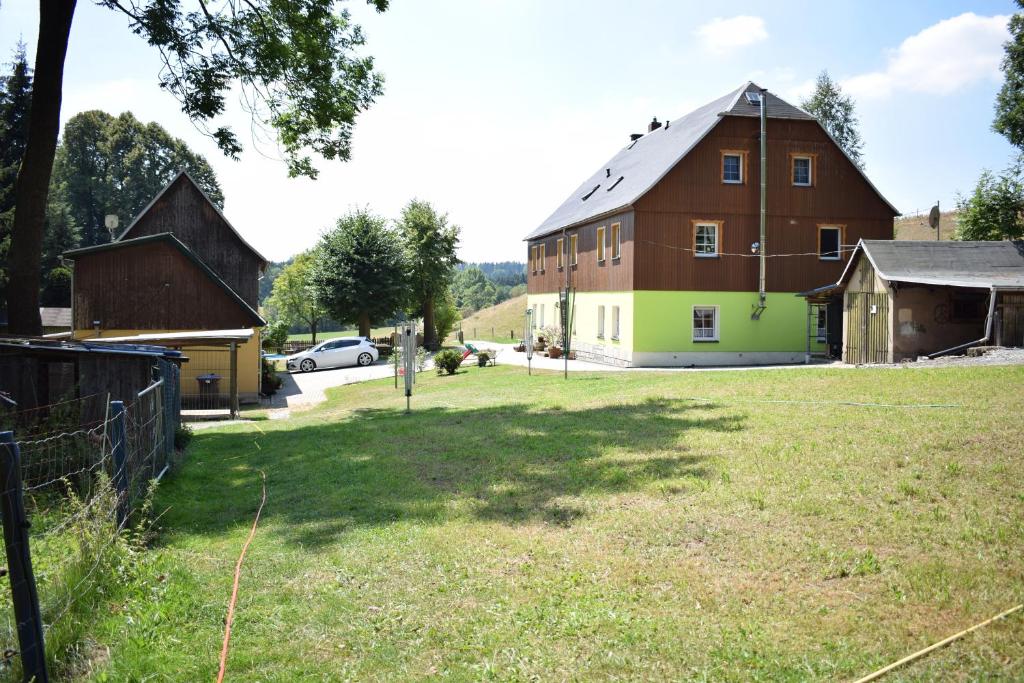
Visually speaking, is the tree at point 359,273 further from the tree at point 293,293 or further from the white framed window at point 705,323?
the white framed window at point 705,323

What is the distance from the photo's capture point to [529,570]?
6.52 meters

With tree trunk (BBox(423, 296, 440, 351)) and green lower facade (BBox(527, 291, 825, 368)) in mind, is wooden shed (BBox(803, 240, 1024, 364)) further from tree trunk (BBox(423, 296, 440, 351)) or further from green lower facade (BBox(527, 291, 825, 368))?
tree trunk (BBox(423, 296, 440, 351))

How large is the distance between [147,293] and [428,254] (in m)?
28.3

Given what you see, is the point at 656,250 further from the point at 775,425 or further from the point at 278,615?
the point at 278,615

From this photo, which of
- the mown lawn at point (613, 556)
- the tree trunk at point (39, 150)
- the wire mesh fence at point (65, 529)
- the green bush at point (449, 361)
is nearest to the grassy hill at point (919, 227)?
the green bush at point (449, 361)

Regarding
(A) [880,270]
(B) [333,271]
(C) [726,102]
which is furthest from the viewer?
(B) [333,271]

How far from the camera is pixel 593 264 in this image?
3475 centimetres

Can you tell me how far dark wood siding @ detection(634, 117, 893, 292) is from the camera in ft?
97.6

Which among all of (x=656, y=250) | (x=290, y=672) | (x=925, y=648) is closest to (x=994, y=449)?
(x=925, y=648)

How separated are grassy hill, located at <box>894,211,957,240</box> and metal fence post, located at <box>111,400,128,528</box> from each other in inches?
2678

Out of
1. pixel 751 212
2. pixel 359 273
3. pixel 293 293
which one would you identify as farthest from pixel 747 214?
pixel 293 293

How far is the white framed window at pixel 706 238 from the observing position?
99.3 feet

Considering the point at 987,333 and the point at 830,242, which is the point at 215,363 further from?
the point at 830,242

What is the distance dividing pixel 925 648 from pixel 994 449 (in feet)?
17.3
